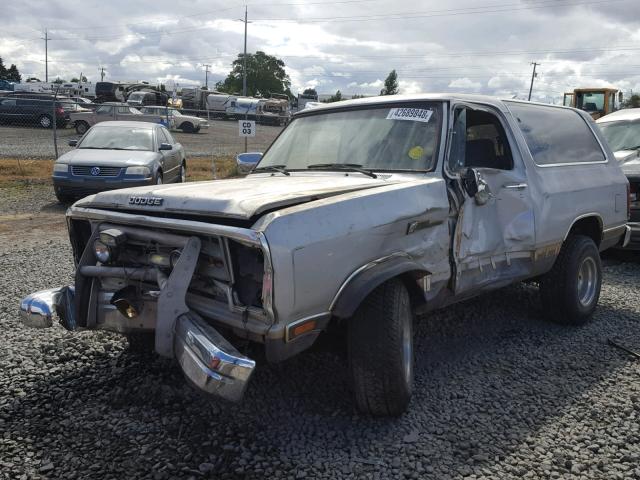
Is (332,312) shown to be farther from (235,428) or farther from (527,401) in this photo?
(527,401)

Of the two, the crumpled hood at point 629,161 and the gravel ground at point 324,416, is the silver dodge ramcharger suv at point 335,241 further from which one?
the crumpled hood at point 629,161

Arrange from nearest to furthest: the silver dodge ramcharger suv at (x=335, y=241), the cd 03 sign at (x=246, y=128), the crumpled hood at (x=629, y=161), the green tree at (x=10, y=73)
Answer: the silver dodge ramcharger suv at (x=335, y=241) → the crumpled hood at (x=629, y=161) → the cd 03 sign at (x=246, y=128) → the green tree at (x=10, y=73)

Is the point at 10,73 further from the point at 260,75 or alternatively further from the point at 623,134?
the point at 623,134

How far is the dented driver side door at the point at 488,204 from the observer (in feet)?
12.4

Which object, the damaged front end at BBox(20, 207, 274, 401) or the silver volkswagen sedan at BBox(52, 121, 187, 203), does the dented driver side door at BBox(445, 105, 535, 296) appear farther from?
the silver volkswagen sedan at BBox(52, 121, 187, 203)

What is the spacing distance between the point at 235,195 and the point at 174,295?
23.4 inches

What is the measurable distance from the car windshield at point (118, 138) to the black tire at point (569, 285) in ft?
27.4

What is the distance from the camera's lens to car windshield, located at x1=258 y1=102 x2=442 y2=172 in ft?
12.7

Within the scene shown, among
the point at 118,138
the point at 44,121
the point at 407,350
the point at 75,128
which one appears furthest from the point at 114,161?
the point at 44,121

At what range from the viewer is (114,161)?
10.1 meters

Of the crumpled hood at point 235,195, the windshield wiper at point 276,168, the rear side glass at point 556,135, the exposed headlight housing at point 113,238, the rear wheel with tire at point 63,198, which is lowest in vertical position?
the rear wheel with tire at point 63,198

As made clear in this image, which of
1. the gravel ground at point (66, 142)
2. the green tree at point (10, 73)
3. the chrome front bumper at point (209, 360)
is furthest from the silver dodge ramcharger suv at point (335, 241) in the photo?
the green tree at point (10, 73)

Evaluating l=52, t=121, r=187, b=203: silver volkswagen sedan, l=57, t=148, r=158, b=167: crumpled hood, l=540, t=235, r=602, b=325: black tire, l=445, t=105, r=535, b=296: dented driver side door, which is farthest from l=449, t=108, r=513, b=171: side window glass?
l=57, t=148, r=158, b=167: crumpled hood

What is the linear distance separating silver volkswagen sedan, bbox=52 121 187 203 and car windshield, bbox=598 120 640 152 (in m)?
7.54
